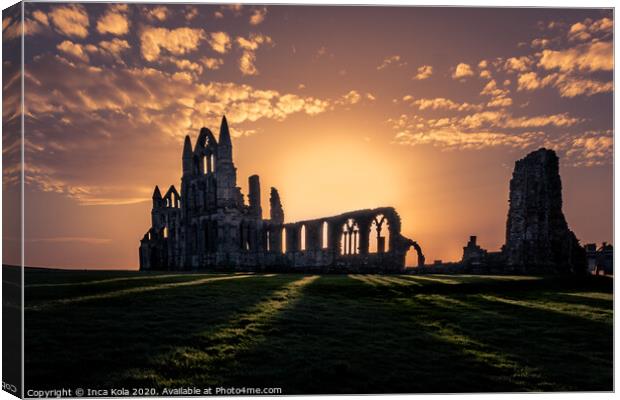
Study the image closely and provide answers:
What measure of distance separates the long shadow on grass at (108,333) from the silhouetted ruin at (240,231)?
1706 centimetres

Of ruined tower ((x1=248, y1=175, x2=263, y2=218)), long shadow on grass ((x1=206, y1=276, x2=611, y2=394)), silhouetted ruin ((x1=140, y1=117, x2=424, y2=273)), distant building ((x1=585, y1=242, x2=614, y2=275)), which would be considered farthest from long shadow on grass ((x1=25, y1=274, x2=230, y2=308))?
distant building ((x1=585, y1=242, x2=614, y2=275))

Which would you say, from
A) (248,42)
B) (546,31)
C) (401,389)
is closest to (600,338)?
(401,389)

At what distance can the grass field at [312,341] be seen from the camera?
31.5 ft

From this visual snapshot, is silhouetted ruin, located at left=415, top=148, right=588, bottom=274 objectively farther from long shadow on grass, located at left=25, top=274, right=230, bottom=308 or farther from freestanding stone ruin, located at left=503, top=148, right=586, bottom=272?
long shadow on grass, located at left=25, top=274, right=230, bottom=308

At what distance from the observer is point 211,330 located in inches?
438

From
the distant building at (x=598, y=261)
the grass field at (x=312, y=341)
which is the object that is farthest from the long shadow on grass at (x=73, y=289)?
the distant building at (x=598, y=261)

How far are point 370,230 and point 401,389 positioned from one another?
2504cm

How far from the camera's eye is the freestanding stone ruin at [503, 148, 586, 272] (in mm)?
24047

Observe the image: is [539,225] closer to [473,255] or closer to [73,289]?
[473,255]

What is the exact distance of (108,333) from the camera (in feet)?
34.9

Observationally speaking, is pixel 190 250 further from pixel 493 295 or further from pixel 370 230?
pixel 493 295

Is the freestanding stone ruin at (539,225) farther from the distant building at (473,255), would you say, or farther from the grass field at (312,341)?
the grass field at (312,341)

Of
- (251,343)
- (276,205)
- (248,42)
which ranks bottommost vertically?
(251,343)

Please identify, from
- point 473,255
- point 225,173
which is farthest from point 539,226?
point 225,173
